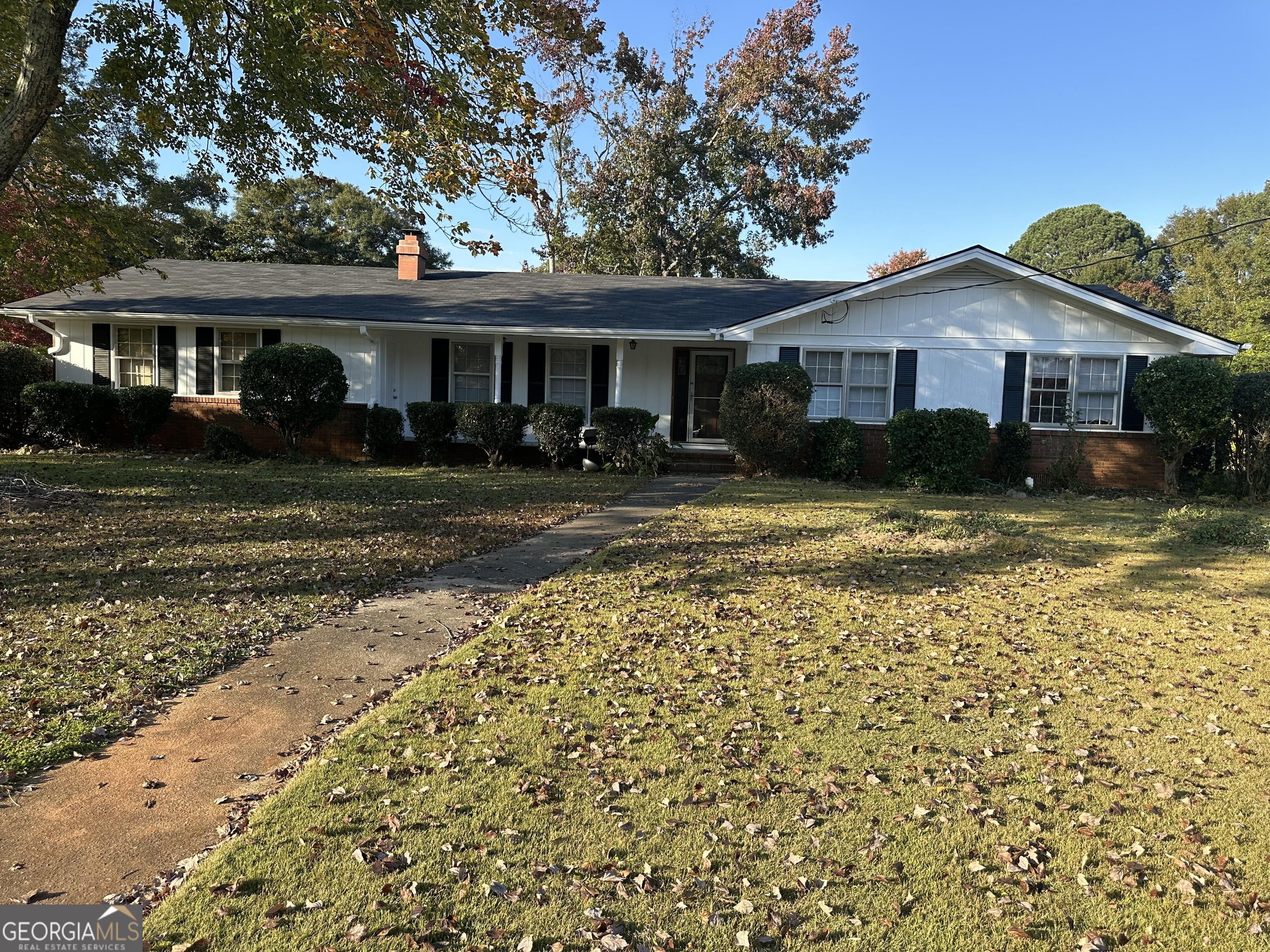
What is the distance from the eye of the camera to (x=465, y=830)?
3336mm

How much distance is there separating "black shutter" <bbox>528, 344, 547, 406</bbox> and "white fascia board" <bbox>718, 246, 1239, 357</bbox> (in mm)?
5070

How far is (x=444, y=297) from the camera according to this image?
1939 cm

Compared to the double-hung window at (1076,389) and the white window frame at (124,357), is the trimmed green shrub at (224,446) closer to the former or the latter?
the white window frame at (124,357)

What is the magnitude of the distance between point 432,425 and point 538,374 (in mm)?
3013

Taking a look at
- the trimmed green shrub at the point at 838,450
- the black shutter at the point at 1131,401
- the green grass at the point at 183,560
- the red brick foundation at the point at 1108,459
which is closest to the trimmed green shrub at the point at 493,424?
the green grass at the point at 183,560

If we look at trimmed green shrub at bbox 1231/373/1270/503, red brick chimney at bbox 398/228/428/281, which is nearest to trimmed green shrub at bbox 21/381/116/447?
red brick chimney at bbox 398/228/428/281

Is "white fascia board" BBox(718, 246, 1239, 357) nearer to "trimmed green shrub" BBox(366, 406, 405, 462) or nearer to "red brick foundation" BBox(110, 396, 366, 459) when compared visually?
"trimmed green shrub" BBox(366, 406, 405, 462)

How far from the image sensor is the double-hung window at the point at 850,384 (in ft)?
53.8

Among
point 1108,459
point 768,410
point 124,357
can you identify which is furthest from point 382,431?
point 1108,459

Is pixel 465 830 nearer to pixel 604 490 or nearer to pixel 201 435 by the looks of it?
pixel 604 490

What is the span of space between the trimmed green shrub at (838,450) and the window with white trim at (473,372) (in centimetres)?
768

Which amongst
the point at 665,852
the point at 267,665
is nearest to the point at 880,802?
the point at 665,852

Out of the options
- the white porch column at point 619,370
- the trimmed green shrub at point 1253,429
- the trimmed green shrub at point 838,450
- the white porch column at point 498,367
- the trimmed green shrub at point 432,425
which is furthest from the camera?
the white porch column at point 498,367

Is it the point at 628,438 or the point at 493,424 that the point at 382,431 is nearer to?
the point at 493,424
